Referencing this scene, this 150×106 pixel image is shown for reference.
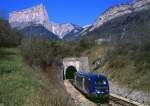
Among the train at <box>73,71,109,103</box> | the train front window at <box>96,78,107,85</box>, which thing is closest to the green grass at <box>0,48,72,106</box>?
the train at <box>73,71,109,103</box>

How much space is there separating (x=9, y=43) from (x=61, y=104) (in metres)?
50.3

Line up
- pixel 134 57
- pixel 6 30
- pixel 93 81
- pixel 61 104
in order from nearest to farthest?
pixel 61 104, pixel 93 81, pixel 134 57, pixel 6 30

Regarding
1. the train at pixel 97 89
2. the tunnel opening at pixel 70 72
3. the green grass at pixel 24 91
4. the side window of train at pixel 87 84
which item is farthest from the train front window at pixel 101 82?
the tunnel opening at pixel 70 72

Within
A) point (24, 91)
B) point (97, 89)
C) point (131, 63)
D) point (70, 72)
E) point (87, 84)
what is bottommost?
point (97, 89)

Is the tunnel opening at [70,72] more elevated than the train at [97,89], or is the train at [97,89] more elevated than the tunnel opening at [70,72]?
the tunnel opening at [70,72]

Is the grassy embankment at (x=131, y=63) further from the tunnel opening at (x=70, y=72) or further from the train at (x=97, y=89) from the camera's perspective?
the tunnel opening at (x=70, y=72)

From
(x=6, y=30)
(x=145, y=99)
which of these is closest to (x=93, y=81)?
(x=145, y=99)

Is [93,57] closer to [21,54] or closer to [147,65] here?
[21,54]

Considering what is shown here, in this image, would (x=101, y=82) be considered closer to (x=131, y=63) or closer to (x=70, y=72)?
(x=131, y=63)

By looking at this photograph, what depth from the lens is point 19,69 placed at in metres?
34.3

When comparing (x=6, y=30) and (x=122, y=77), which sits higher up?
(x=6, y=30)

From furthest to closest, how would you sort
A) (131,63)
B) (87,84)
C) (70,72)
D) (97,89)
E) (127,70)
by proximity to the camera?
(70,72) < (131,63) < (127,70) < (87,84) < (97,89)

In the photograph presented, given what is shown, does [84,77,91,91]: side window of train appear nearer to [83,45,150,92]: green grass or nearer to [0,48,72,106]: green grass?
[83,45,150,92]: green grass

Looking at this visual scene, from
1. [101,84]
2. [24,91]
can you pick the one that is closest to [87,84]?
[101,84]
